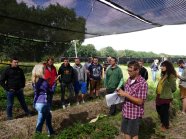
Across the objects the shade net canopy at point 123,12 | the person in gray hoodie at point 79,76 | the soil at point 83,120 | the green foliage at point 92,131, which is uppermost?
the shade net canopy at point 123,12

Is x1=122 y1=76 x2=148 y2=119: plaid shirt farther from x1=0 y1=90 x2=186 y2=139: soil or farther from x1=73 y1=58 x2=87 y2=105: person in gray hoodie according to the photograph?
x1=73 y1=58 x2=87 y2=105: person in gray hoodie

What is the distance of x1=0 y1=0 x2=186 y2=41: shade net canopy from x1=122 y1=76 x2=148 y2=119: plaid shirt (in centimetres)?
174

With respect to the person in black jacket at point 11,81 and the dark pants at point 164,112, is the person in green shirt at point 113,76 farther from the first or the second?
the person in black jacket at point 11,81

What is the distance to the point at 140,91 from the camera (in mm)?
5156

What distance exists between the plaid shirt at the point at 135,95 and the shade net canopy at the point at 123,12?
68.6 inches

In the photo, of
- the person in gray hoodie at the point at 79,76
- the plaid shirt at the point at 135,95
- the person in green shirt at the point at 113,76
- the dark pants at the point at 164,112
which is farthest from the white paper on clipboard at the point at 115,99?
the person in gray hoodie at the point at 79,76

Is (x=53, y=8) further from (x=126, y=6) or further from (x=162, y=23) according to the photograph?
(x=162, y=23)

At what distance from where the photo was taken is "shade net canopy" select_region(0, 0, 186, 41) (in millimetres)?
6320

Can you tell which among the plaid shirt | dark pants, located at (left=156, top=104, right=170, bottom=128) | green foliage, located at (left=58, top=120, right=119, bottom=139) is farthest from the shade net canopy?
green foliage, located at (left=58, top=120, right=119, bottom=139)

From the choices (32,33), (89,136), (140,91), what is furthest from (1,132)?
(140,91)

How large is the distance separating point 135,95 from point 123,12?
2.54m

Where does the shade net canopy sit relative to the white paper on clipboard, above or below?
above

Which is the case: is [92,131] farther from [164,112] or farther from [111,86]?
[111,86]

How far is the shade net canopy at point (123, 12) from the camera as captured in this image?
20.7ft
